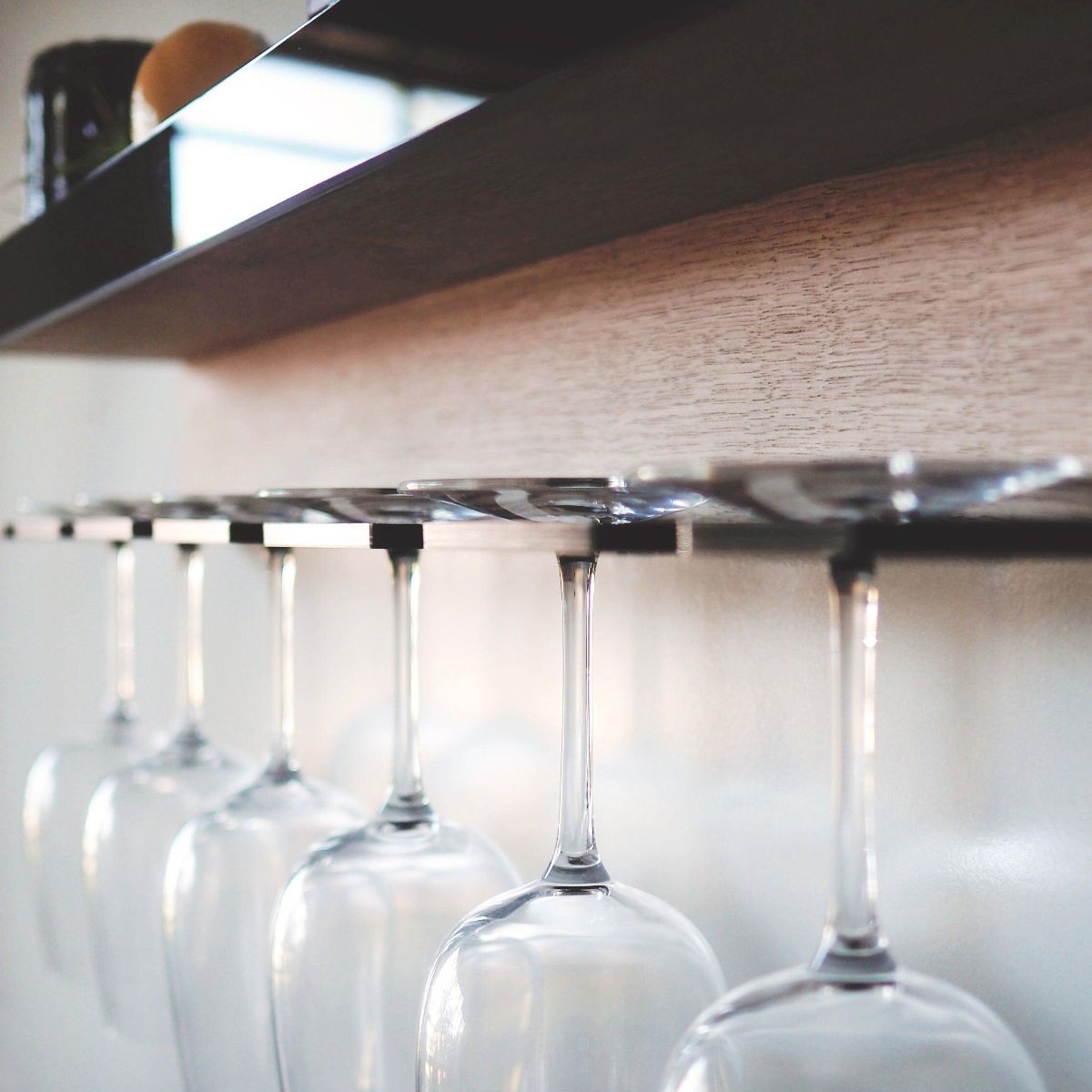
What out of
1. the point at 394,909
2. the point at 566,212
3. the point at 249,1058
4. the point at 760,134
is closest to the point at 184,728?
the point at 249,1058

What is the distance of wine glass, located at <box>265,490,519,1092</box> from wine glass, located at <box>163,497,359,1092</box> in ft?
0.37

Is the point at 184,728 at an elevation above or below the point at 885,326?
below

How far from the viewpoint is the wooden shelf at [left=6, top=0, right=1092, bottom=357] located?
35 cm

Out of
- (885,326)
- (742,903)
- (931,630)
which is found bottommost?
(742,903)

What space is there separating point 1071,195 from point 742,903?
31 cm

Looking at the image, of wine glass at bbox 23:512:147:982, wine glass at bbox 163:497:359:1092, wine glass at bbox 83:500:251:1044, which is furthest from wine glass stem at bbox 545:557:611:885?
wine glass at bbox 23:512:147:982

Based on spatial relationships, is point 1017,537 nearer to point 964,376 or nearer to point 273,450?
point 964,376

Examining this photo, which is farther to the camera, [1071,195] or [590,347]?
[590,347]

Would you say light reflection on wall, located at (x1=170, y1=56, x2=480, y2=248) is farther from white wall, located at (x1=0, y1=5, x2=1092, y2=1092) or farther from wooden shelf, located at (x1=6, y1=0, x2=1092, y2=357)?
white wall, located at (x1=0, y1=5, x2=1092, y2=1092)

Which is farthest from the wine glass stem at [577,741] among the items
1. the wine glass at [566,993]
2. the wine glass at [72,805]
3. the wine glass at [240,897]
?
the wine glass at [72,805]

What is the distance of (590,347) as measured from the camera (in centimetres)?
67

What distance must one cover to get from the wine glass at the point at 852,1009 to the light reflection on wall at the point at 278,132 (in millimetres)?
200

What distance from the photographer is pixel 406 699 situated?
1.94 feet

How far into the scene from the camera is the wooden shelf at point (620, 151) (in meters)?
0.35
